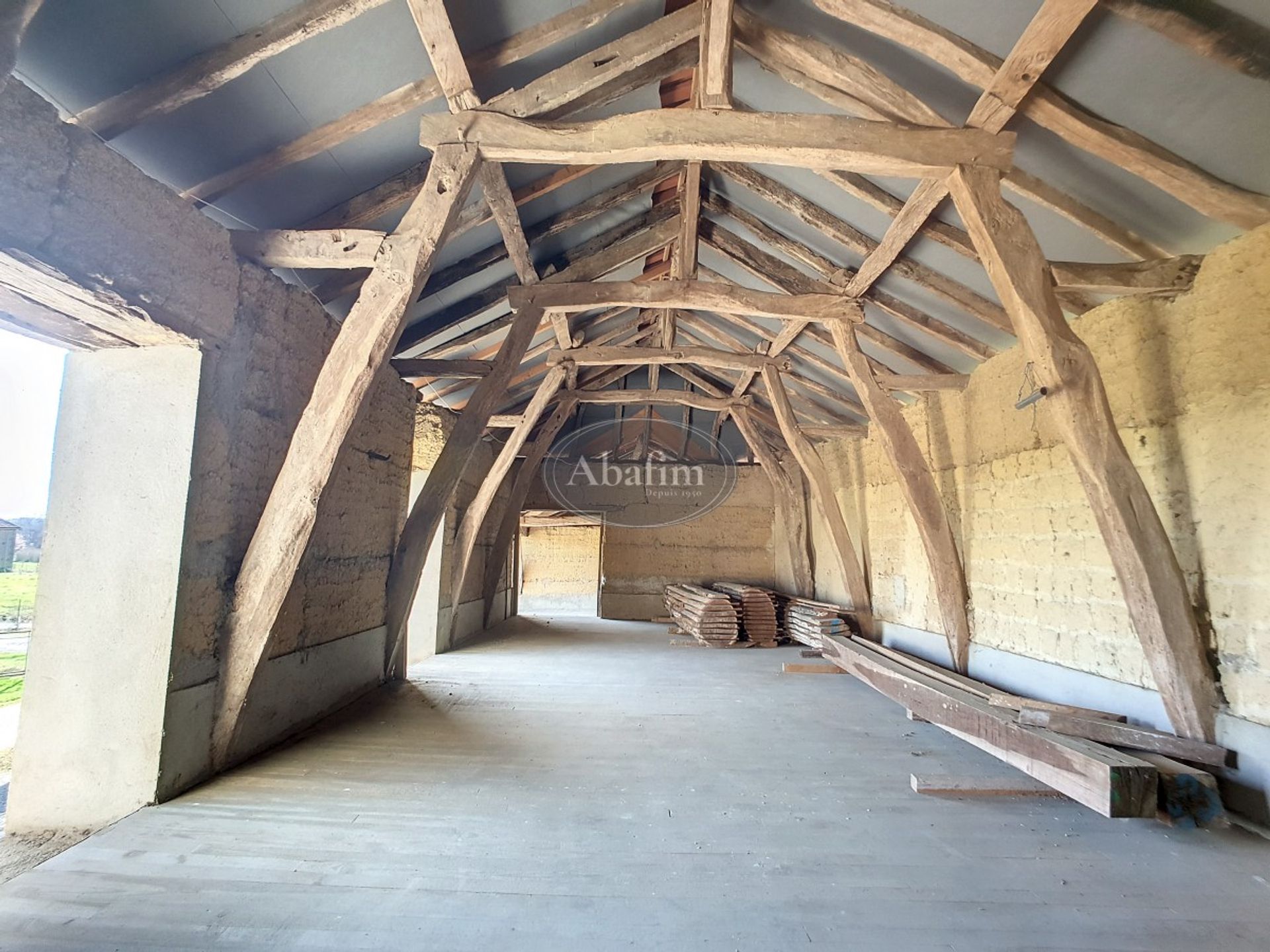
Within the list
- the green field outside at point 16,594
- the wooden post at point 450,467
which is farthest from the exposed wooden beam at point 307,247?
the green field outside at point 16,594

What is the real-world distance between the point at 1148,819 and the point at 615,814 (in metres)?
2.60

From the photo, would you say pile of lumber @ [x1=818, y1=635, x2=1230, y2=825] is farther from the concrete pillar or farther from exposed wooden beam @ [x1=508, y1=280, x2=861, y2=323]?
the concrete pillar

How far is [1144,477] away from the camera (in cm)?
351

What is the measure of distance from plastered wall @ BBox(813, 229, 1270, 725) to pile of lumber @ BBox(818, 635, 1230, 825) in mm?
425

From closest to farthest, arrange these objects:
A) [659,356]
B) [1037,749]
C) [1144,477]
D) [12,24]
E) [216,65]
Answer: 1. [12,24]
2. [216,65]
3. [1037,749]
4. [1144,477]
5. [659,356]

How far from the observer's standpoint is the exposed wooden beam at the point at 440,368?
528cm

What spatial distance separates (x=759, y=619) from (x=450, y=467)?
4933 millimetres

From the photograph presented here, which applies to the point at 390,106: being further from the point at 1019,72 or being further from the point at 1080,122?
the point at 1080,122

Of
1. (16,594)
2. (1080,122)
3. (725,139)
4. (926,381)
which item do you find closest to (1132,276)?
(1080,122)

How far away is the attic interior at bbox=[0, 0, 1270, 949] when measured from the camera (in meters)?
2.16

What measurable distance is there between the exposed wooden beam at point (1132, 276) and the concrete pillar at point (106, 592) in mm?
4744

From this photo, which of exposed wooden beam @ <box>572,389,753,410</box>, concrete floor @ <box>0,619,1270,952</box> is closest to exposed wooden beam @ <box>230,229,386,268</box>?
concrete floor @ <box>0,619,1270,952</box>

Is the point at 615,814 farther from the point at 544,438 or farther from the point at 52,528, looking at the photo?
the point at 544,438

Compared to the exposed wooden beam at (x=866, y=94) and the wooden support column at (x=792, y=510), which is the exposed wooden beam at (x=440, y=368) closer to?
the exposed wooden beam at (x=866, y=94)
